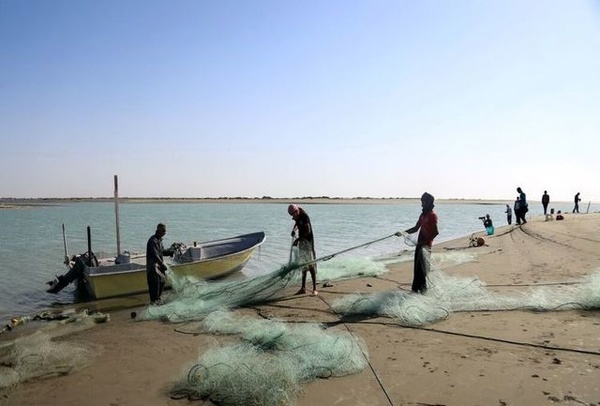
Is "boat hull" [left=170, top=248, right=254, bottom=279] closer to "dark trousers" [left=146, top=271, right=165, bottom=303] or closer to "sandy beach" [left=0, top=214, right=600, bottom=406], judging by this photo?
"dark trousers" [left=146, top=271, right=165, bottom=303]

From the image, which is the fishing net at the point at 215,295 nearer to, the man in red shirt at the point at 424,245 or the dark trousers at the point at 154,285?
the dark trousers at the point at 154,285

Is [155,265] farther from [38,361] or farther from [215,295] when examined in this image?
[38,361]

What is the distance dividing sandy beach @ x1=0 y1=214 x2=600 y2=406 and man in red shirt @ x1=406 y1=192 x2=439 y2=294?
34.9 inches

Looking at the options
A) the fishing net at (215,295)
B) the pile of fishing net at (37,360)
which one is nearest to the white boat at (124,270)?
the fishing net at (215,295)

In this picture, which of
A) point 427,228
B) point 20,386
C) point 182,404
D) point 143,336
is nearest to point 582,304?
point 427,228

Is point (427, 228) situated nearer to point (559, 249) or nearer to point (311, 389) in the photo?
point (311, 389)

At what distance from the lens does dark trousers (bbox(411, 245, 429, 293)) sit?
22.9 ft

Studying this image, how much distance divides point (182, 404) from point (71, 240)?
27019 millimetres

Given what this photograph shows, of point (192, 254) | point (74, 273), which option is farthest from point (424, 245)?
point (74, 273)

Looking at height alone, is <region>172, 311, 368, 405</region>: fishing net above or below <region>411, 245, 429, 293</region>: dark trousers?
below

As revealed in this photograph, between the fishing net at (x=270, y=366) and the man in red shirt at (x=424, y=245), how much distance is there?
2259mm

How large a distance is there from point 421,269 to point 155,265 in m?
5.03

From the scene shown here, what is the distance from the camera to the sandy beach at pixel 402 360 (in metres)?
3.79

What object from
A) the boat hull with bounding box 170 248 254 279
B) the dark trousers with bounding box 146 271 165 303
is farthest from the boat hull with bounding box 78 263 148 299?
the dark trousers with bounding box 146 271 165 303
